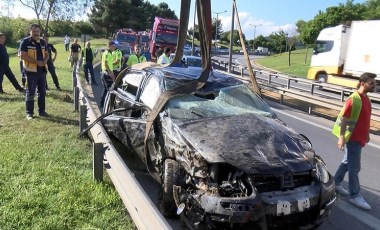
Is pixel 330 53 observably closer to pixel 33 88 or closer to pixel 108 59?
pixel 108 59

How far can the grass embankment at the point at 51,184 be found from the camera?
13.0 feet

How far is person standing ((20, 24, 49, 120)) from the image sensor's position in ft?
26.9

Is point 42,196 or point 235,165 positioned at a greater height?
point 235,165

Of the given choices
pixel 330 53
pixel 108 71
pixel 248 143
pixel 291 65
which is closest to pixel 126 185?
pixel 248 143

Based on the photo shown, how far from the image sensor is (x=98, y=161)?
15.9ft

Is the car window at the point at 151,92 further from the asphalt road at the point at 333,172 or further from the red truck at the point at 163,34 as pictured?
the red truck at the point at 163,34

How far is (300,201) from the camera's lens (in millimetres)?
3738

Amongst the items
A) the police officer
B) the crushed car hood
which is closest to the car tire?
the crushed car hood

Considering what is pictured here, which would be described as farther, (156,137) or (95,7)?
(95,7)

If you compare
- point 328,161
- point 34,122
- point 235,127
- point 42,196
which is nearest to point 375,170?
point 328,161

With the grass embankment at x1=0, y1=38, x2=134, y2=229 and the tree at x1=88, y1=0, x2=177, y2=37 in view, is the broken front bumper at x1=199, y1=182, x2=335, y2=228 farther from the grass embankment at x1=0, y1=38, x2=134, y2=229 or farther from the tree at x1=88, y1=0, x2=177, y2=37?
the tree at x1=88, y1=0, x2=177, y2=37

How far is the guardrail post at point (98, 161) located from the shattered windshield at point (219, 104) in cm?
91

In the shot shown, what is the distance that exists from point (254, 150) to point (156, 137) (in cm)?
131

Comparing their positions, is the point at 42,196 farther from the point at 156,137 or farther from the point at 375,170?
the point at 375,170
